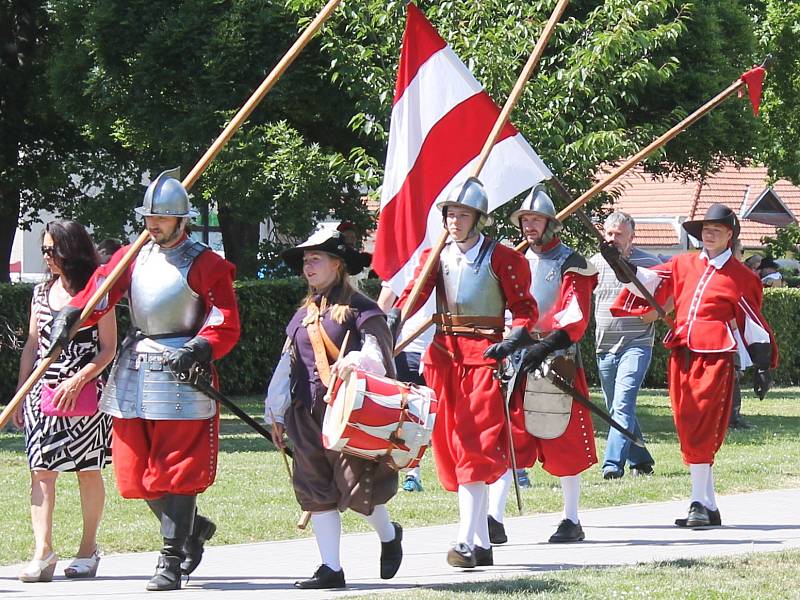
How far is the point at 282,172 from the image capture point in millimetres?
16766

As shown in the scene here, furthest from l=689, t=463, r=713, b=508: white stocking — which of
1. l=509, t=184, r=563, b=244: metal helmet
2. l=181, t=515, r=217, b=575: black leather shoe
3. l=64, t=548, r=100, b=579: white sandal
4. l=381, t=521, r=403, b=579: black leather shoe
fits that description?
l=64, t=548, r=100, b=579: white sandal

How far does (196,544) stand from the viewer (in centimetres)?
753

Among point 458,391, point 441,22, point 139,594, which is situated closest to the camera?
point 139,594

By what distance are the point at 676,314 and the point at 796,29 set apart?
1932 centimetres

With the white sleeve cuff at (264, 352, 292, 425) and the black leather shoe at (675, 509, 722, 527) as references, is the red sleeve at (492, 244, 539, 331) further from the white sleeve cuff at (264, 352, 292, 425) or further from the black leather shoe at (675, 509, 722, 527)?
the black leather shoe at (675, 509, 722, 527)

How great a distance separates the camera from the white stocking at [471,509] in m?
7.61

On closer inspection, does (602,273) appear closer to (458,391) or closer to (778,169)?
(458,391)

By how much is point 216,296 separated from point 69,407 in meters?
1.00

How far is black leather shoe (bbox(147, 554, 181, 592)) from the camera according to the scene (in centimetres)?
710

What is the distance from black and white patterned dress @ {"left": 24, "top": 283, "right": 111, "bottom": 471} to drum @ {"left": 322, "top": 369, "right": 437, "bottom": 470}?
1.44 m

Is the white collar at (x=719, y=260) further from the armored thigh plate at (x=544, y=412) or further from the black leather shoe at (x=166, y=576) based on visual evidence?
the black leather shoe at (x=166, y=576)

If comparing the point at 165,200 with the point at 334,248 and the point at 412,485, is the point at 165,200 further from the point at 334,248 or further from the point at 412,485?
the point at 412,485

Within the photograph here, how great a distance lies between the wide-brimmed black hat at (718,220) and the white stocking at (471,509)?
276 cm

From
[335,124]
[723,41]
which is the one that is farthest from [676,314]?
[723,41]
